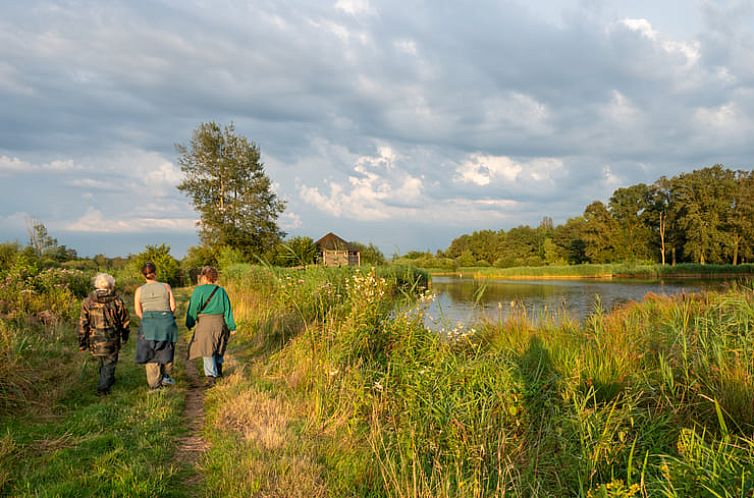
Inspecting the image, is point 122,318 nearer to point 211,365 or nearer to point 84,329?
point 84,329

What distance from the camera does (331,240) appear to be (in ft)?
145

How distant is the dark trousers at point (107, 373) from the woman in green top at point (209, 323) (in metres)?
0.96

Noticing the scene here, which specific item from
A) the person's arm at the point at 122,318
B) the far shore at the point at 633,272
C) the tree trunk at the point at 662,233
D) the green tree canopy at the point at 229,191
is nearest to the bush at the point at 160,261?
the green tree canopy at the point at 229,191

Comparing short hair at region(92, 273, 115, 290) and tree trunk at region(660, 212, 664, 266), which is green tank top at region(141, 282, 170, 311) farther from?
tree trunk at region(660, 212, 664, 266)

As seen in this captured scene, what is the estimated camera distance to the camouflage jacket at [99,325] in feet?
19.3

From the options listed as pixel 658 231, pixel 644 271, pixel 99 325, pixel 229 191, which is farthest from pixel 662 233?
pixel 99 325

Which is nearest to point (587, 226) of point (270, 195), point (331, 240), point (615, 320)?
point (331, 240)

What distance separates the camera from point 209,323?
630 centimetres

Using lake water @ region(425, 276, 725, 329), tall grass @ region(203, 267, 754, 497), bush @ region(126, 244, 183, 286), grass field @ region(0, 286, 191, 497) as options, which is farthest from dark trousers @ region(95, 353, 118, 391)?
bush @ region(126, 244, 183, 286)

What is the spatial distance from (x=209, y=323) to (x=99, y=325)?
1.38m

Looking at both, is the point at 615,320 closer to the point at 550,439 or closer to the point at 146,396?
the point at 550,439

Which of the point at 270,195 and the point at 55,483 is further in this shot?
the point at 270,195

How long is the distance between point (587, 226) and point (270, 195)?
4819 cm

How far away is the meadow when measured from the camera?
3270mm
